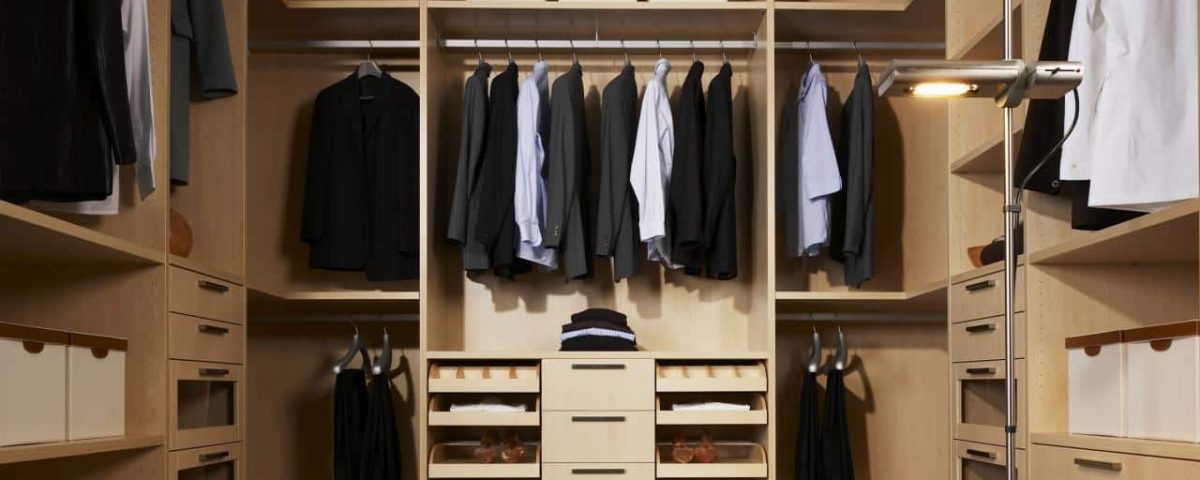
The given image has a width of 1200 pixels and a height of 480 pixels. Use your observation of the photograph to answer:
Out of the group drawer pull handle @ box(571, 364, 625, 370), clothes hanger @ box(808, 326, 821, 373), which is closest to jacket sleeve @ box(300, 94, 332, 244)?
drawer pull handle @ box(571, 364, 625, 370)

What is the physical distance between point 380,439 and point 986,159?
2.16 meters

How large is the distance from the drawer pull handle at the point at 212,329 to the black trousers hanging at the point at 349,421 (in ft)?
2.62

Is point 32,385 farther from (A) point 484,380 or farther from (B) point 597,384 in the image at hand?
(B) point 597,384

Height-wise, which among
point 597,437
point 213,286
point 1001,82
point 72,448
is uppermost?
point 1001,82

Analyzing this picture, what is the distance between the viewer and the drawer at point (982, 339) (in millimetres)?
3039

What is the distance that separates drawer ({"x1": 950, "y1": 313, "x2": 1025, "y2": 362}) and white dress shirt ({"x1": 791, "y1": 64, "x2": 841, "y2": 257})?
0.63 m

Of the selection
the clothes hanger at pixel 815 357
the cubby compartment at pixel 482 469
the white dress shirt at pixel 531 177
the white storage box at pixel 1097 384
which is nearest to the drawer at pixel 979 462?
the white storage box at pixel 1097 384

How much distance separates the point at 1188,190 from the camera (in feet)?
8.05

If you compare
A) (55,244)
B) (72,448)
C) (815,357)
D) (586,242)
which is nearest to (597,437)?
(586,242)

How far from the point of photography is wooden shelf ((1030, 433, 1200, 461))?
2.24 m

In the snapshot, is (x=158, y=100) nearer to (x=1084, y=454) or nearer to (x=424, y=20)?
(x=424, y=20)

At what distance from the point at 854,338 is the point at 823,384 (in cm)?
21

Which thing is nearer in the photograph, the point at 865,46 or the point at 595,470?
the point at 595,470

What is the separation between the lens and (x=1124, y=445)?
244 centimetres
